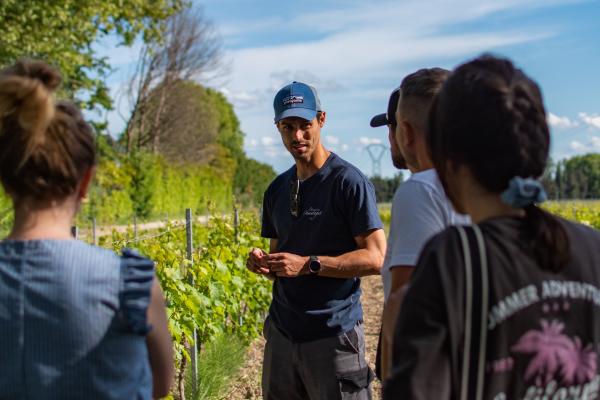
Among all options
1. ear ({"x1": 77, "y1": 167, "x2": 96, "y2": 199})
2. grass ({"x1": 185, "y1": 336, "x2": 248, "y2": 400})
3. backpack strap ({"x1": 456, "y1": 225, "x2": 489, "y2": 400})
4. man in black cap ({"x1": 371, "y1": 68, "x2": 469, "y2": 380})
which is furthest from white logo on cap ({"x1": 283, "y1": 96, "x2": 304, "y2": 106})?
grass ({"x1": 185, "y1": 336, "x2": 248, "y2": 400})

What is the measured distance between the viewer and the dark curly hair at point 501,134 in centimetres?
154

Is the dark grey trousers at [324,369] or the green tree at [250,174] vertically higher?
the green tree at [250,174]

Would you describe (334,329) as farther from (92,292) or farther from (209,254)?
(209,254)

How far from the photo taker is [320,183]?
343 cm

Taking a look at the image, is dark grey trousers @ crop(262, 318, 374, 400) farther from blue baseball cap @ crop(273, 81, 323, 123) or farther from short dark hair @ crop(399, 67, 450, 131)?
short dark hair @ crop(399, 67, 450, 131)

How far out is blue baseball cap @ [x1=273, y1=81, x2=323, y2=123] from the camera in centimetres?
359

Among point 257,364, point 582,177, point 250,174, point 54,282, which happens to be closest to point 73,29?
point 257,364

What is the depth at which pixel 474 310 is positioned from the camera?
1.48 m

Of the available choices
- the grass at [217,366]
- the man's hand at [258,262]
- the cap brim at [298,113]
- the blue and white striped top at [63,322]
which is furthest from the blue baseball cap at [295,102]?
the grass at [217,366]

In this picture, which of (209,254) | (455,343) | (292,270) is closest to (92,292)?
(455,343)

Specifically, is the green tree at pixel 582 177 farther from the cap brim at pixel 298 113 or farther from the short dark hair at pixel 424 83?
the short dark hair at pixel 424 83

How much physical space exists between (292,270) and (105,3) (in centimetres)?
1526

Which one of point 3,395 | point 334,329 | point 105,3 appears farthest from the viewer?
point 105,3

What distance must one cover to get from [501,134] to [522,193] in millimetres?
126
